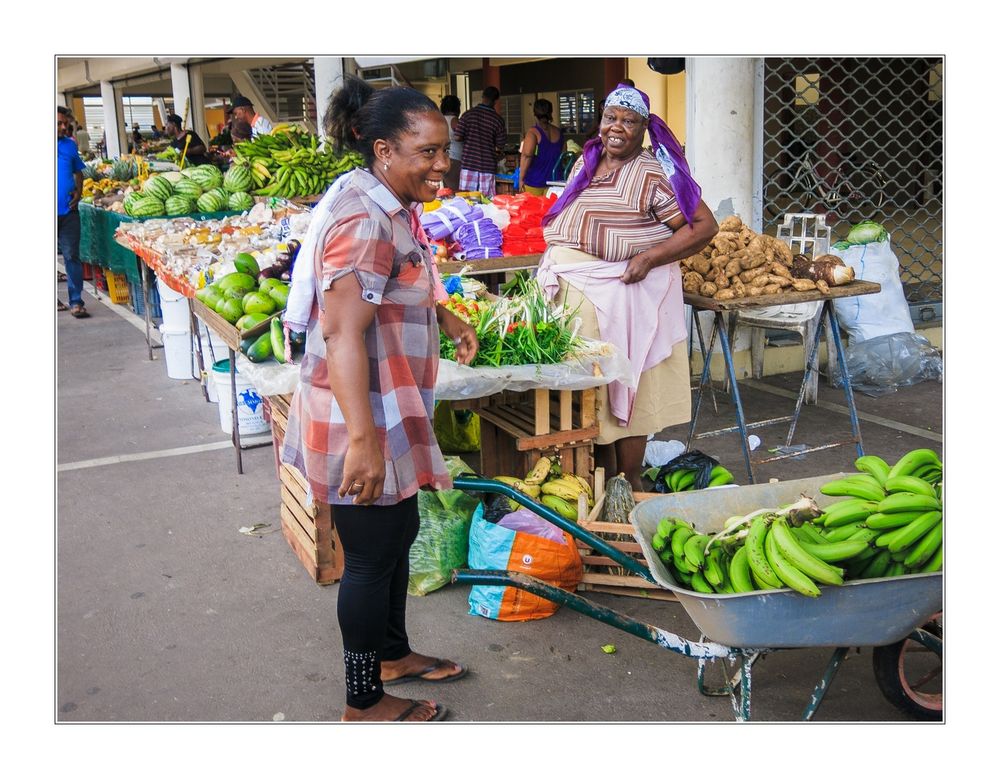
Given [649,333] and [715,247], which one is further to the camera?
[715,247]

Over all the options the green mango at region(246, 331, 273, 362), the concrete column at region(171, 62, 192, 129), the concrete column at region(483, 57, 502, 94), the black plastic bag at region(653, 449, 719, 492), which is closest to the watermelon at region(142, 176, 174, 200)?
the green mango at region(246, 331, 273, 362)

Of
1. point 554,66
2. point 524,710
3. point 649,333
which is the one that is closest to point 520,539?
point 524,710

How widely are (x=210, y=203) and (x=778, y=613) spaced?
8141 mm

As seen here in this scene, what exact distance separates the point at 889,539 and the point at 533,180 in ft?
33.6

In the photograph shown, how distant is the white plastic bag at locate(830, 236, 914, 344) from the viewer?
699cm

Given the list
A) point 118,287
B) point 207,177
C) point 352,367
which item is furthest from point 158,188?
point 352,367

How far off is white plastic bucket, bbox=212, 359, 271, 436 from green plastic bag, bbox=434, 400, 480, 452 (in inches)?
44.4

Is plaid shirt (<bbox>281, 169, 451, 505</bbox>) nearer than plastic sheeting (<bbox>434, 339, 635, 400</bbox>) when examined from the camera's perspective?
Yes

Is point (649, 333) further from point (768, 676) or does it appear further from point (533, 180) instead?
point (533, 180)

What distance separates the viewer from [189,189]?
9.73m

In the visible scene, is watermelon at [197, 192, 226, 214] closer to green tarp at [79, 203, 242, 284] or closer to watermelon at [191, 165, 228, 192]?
green tarp at [79, 203, 242, 284]

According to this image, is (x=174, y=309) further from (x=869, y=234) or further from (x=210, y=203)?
(x=869, y=234)

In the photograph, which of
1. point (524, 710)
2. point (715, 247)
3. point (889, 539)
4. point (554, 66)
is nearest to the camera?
point (889, 539)

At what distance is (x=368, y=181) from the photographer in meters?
2.69
